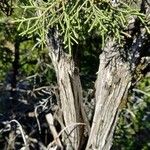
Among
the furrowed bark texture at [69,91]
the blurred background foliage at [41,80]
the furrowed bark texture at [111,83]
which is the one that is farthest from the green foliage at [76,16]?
the blurred background foliage at [41,80]

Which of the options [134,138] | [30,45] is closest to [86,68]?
[30,45]

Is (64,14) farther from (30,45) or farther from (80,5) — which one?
(30,45)

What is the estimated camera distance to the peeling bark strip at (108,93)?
2.65 m

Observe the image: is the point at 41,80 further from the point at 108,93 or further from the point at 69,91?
the point at 108,93

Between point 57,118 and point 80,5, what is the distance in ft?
4.08

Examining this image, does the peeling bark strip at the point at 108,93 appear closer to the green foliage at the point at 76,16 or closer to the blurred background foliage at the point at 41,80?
the green foliage at the point at 76,16

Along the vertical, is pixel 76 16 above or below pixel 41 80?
above

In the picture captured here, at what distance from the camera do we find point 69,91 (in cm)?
293

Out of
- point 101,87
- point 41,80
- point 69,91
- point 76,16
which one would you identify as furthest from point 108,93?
point 41,80

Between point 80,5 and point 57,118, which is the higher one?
point 80,5

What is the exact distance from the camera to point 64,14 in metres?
2.05

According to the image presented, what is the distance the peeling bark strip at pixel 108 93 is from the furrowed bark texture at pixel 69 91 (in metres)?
0.13

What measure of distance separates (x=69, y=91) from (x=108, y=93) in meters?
0.28

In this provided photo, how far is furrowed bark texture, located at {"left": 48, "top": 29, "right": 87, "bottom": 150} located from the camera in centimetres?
279
